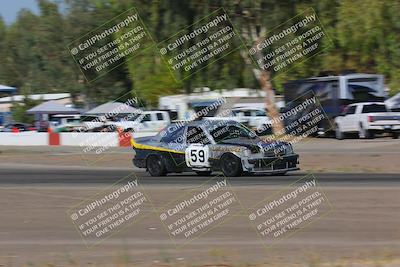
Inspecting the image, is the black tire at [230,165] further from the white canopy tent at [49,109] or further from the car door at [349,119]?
the white canopy tent at [49,109]

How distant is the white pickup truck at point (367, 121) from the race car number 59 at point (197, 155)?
18.8 m

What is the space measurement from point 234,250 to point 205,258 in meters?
0.68

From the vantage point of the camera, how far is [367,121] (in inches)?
Answer: 1518

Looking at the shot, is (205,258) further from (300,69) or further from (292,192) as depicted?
(300,69)

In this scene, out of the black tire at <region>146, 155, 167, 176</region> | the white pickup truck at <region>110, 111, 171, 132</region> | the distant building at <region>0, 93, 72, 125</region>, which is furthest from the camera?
the distant building at <region>0, 93, 72, 125</region>

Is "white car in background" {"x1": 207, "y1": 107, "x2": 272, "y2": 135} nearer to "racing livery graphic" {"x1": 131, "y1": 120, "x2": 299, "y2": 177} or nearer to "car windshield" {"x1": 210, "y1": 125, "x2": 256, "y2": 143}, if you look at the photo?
"racing livery graphic" {"x1": 131, "y1": 120, "x2": 299, "y2": 177}

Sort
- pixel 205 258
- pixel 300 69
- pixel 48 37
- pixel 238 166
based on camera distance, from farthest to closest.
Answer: pixel 48 37 → pixel 300 69 → pixel 238 166 → pixel 205 258

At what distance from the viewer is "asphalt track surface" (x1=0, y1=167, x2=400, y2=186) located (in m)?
19.0

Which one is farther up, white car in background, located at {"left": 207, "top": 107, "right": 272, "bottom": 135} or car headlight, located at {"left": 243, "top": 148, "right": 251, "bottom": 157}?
car headlight, located at {"left": 243, "top": 148, "right": 251, "bottom": 157}

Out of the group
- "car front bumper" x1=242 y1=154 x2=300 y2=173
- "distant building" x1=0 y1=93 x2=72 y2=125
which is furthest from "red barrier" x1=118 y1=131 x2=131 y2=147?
"distant building" x1=0 y1=93 x2=72 y2=125

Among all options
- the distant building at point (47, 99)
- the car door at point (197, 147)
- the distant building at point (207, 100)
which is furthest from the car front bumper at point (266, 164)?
the distant building at point (47, 99)

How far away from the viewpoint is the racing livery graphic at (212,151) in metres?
20.1

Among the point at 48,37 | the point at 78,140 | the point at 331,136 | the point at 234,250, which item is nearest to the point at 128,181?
the point at 234,250

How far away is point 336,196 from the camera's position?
1614 centimetres
